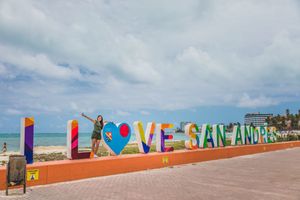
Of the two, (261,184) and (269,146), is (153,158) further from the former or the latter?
(269,146)

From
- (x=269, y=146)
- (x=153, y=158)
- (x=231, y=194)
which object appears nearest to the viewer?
(x=231, y=194)

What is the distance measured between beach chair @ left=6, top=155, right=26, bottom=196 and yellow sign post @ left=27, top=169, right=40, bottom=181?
2.57ft

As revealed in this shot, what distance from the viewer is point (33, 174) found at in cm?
873

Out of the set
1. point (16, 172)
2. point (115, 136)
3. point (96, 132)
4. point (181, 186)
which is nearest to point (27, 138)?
point (16, 172)

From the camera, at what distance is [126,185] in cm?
903

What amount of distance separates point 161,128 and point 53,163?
5711mm

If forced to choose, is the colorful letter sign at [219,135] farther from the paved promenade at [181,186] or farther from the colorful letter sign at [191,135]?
the paved promenade at [181,186]

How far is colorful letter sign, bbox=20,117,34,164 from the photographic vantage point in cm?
898

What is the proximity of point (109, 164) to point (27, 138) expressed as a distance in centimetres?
316

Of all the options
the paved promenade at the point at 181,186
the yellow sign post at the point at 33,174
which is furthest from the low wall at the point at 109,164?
the paved promenade at the point at 181,186

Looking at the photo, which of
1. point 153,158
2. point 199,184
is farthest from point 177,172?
point 199,184

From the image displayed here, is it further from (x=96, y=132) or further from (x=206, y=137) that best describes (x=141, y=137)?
(x=206, y=137)

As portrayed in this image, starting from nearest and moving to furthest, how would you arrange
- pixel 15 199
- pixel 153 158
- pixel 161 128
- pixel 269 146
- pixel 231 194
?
pixel 15 199
pixel 231 194
pixel 153 158
pixel 161 128
pixel 269 146

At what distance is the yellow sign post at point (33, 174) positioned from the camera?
8641 millimetres
